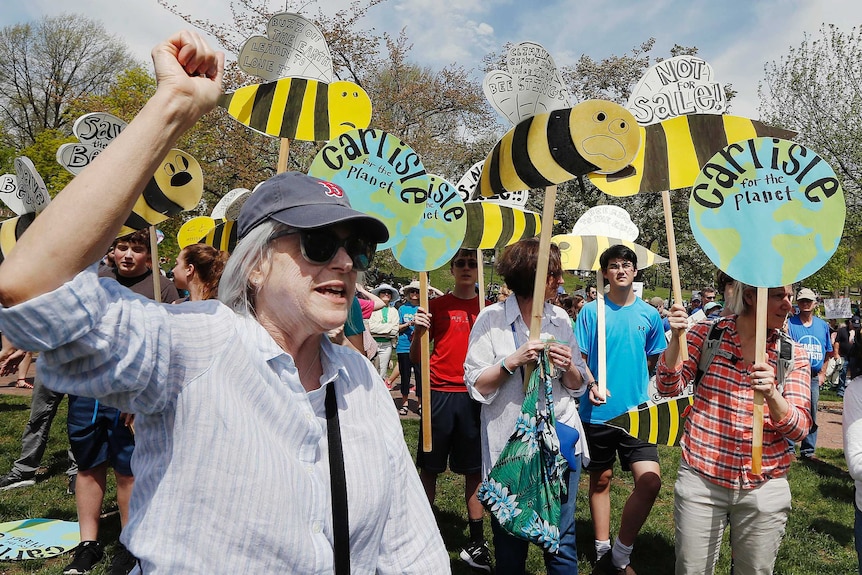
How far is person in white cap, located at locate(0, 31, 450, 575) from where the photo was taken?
969 millimetres

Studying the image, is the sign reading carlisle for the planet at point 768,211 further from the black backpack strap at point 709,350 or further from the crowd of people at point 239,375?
the black backpack strap at point 709,350

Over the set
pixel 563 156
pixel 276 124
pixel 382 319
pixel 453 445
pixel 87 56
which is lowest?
pixel 453 445

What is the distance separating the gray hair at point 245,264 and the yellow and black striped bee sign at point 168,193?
245cm

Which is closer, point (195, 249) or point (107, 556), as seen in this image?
point (195, 249)

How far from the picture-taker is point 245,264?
136 cm

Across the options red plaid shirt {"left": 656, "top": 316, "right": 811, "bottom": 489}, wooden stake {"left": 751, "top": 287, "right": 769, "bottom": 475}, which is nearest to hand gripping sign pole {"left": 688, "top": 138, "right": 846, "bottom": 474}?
wooden stake {"left": 751, "top": 287, "right": 769, "bottom": 475}

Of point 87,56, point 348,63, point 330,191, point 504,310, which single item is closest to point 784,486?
point 504,310

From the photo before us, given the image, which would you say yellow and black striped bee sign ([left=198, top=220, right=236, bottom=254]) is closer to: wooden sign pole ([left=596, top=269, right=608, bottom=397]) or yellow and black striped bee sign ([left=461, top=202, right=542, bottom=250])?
yellow and black striped bee sign ([left=461, top=202, right=542, bottom=250])

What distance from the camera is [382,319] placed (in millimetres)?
9734

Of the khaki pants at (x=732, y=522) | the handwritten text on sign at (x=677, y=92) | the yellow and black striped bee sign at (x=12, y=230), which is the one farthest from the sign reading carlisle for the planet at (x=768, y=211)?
the yellow and black striped bee sign at (x=12, y=230)

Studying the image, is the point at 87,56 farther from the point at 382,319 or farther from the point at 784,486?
the point at 784,486

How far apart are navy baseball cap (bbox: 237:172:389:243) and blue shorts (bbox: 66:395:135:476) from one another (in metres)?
2.88

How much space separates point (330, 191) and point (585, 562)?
376 cm

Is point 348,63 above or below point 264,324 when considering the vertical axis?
above
